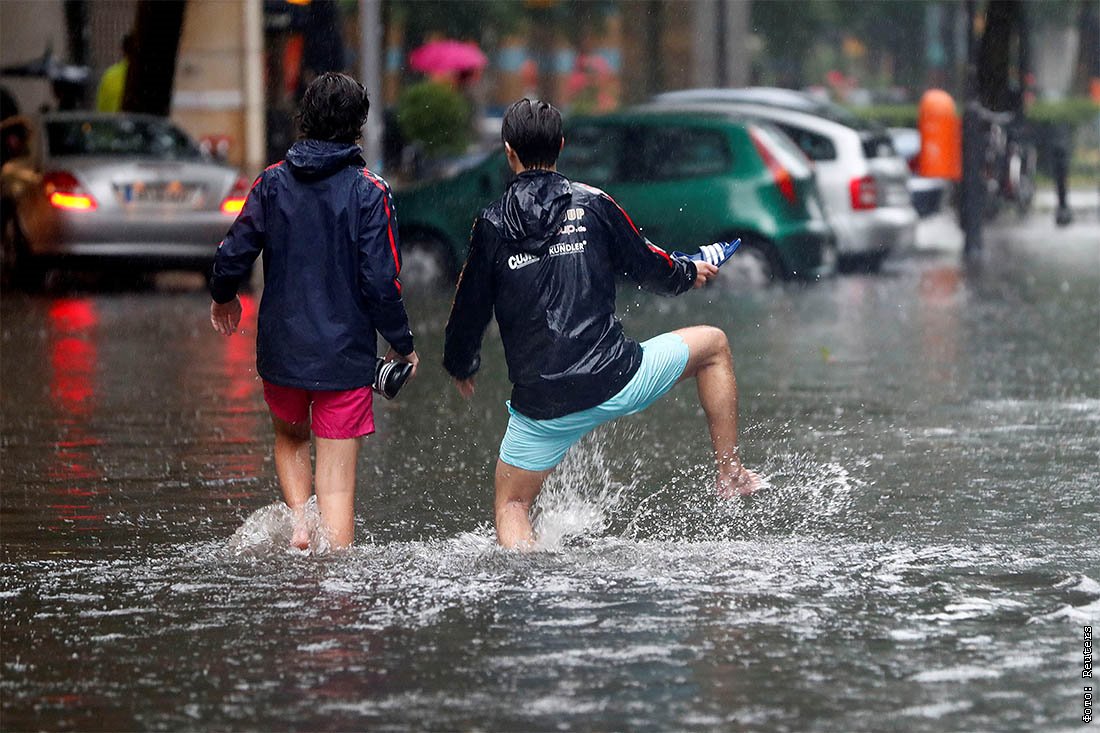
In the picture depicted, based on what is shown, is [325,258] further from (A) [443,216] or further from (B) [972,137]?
(B) [972,137]

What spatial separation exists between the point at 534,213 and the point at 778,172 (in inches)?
468

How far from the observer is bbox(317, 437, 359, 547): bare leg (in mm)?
7094

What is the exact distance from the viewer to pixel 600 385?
22.4 ft

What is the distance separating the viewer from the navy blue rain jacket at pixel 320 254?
6.91m

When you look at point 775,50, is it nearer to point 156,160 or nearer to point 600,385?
point 156,160

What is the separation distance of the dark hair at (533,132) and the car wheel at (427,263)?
12245mm

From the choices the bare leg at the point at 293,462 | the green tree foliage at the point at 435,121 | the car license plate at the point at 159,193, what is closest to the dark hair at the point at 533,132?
the bare leg at the point at 293,462

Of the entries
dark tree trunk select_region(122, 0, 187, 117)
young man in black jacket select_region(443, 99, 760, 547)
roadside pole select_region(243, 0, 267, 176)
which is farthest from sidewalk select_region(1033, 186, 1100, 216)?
young man in black jacket select_region(443, 99, 760, 547)

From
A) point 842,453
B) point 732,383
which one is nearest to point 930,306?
point 842,453

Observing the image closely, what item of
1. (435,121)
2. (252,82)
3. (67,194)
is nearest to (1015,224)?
(252,82)

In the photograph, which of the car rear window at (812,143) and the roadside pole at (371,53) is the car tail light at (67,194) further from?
the car rear window at (812,143)

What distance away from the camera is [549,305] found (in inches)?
267

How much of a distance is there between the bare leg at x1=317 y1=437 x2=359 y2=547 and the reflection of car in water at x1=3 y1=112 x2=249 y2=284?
442 inches

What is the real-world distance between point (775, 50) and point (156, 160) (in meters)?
46.2
